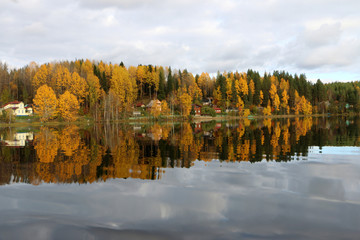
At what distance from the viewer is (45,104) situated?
3420 inches

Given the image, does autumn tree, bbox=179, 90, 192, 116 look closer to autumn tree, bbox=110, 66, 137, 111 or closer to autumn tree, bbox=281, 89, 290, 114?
autumn tree, bbox=110, 66, 137, 111

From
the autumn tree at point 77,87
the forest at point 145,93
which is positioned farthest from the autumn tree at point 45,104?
the autumn tree at point 77,87

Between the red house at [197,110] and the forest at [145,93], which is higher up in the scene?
the forest at [145,93]

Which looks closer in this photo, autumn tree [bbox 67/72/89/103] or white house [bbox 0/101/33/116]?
white house [bbox 0/101/33/116]

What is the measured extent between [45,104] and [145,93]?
71002 mm

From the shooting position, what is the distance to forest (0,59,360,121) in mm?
100625

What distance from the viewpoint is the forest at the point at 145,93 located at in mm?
100625

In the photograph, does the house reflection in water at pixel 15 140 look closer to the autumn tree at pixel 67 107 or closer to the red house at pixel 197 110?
the autumn tree at pixel 67 107

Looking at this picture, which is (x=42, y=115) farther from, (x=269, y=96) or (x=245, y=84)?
(x=269, y=96)

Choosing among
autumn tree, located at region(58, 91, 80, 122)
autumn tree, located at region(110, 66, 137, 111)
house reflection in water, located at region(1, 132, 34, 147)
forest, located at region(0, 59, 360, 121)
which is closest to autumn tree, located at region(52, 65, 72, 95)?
forest, located at region(0, 59, 360, 121)

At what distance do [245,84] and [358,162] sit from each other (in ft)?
439

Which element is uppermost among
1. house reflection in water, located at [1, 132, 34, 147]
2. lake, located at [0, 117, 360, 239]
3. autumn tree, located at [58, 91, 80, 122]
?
autumn tree, located at [58, 91, 80, 122]

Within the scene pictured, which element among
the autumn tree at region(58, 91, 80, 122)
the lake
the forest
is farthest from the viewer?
the forest

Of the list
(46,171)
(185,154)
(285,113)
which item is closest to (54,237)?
(46,171)
